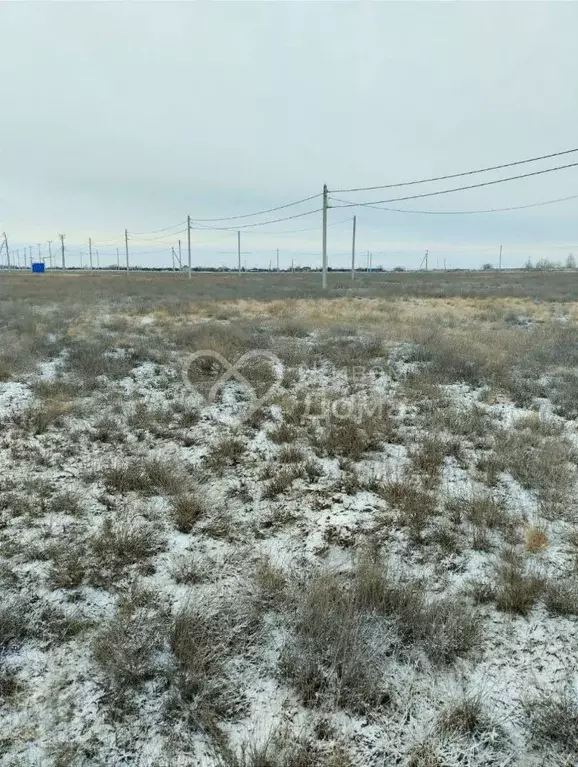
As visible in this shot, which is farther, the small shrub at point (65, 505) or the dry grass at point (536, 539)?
the small shrub at point (65, 505)

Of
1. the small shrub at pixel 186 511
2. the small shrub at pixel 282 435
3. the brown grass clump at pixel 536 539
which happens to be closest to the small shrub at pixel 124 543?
the small shrub at pixel 186 511

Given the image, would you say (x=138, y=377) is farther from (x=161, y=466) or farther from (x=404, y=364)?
(x=404, y=364)

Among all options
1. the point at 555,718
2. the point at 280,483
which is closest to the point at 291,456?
the point at 280,483

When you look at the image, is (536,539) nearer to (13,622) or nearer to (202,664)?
(202,664)

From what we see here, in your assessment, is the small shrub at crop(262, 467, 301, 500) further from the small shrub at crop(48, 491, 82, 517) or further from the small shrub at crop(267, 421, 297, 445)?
the small shrub at crop(48, 491, 82, 517)

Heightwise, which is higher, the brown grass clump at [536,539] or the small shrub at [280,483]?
the small shrub at [280,483]

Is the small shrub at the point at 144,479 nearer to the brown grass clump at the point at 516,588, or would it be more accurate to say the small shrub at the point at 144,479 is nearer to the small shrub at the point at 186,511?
the small shrub at the point at 186,511

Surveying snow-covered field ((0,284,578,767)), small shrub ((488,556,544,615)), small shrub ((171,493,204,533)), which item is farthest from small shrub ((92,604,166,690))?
small shrub ((488,556,544,615))

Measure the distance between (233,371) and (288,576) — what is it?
18.9 ft

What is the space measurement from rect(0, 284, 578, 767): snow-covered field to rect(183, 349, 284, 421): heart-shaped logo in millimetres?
128

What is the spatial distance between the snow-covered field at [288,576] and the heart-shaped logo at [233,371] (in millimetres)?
128

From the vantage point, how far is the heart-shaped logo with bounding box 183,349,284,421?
7.82m

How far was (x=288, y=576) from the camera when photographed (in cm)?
366

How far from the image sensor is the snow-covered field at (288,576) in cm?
250
